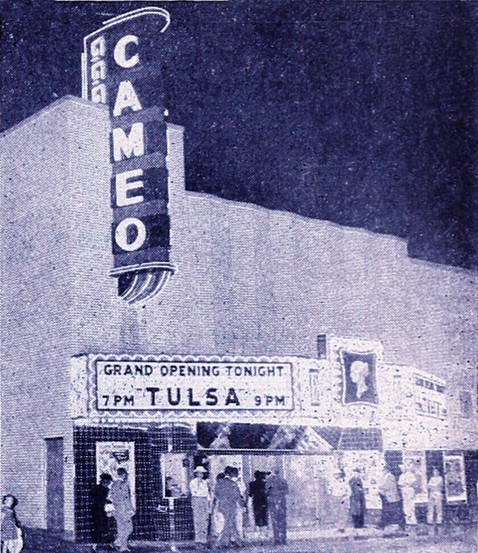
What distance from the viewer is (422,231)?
11.3m

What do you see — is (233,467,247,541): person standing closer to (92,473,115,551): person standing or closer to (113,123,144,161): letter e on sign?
(92,473,115,551): person standing

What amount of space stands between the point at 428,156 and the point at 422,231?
930 millimetres

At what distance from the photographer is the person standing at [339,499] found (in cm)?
1070

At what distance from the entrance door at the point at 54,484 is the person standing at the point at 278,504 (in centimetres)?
243

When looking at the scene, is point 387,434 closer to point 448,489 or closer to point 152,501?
point 448,489

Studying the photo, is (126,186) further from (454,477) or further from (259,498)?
(454,477)

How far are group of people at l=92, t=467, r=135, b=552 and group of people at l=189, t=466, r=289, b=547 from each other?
0.80 meters

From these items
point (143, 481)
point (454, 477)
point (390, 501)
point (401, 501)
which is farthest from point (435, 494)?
point (143, 481)

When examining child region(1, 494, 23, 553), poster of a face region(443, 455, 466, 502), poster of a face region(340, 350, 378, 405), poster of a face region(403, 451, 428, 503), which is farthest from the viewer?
poster of a face region(443, 455, 466, 502)

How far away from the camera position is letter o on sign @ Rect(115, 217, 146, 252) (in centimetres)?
1016

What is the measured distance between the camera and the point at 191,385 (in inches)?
409

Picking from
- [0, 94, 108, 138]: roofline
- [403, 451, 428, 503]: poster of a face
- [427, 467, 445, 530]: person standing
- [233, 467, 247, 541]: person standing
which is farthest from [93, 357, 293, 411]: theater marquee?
[0, 94, 108, 138]: roofline

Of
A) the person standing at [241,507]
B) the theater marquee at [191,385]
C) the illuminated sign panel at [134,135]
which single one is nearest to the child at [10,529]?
the theater marquee at [191,385]

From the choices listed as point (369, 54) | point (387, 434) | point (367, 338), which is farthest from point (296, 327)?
point (369, 54)
